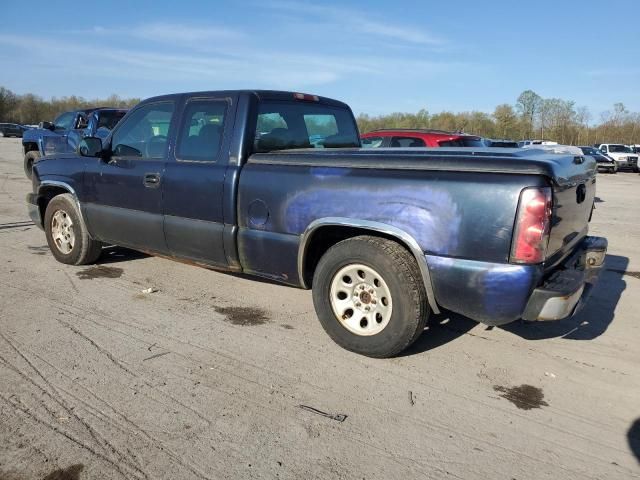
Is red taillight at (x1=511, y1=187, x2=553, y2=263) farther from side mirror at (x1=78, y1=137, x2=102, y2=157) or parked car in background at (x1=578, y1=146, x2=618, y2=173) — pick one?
parked car in background at (x1=578, y1=146, x2=618, y2=173)

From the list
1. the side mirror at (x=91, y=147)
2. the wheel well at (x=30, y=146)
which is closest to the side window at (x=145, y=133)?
the side mirror at (x=91, y=147)

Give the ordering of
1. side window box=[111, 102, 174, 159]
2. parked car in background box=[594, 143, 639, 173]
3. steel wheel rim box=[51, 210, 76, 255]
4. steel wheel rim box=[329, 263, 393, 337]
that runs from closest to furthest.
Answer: steel wheel rim box=[329, 263, 393, 337], side window box=[111, 102, 174, 159], steel wheel rim box=[51, 210, 76, 255], parked car in background box=[594, 143, 639, 173]

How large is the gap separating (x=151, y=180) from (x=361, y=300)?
2352 mm

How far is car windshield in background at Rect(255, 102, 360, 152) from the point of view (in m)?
4.38

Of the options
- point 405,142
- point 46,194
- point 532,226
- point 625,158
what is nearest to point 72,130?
point 46,194

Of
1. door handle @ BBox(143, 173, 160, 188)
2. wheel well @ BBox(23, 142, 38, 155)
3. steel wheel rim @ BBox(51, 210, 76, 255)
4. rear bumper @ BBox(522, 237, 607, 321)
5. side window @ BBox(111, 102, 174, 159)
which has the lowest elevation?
steel wheel rim @ BBox(51, 210, 76, 255)

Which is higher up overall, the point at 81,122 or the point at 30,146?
the point at 81,122

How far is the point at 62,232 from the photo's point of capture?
231 inches

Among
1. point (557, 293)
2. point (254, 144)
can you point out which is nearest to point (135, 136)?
point (254, 144)

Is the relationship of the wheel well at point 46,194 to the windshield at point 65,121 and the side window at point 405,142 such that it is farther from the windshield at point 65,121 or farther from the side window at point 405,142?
the windshield at point 65,121

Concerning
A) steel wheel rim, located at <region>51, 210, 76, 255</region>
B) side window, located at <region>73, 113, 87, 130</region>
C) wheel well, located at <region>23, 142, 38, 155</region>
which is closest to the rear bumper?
steel wheel rim, located at <region>51, 210, 76, 255</region>

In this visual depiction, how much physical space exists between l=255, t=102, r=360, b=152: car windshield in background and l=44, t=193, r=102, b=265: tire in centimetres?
253

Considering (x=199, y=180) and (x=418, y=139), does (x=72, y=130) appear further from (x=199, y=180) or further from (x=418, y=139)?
(x=199, y=180)

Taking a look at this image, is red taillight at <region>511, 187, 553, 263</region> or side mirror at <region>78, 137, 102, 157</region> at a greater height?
side mirror at <region>78, 137, 102, 157</region>
